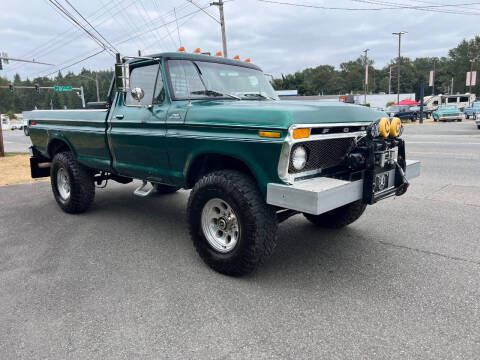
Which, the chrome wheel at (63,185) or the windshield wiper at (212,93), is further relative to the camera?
the chrome wheel at (63,185)

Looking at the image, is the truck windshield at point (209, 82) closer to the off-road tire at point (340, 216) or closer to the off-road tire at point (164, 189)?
the off-road tire at point (340, 216)

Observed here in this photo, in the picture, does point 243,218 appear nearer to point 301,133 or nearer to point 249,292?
point 249,292

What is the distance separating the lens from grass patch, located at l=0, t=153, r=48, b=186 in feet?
30.5

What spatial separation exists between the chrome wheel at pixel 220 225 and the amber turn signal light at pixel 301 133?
905mm

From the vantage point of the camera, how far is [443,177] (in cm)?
780

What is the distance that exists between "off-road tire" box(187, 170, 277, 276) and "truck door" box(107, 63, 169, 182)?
89 cm

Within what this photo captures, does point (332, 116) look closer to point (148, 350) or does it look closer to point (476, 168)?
point (148, 350)

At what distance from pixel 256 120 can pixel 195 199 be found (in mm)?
1010

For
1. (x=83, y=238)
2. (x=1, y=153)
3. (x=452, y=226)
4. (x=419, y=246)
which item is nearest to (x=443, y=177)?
(x=452, y=226)

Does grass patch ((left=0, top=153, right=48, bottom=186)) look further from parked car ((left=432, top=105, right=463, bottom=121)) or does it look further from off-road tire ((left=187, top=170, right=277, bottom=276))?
parked car ((left=432, top=105, right=463, bottom=121))

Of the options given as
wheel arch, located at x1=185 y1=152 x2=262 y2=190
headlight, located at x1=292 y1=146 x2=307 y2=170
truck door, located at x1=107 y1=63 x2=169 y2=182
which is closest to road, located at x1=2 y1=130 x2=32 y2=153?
truck door, located at x1=107 y1=63 x2=169 y2=182

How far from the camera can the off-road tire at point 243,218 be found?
126 inches

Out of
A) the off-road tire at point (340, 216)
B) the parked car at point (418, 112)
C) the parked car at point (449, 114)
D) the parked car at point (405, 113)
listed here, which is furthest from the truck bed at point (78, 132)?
the parked car at point (418, 112)

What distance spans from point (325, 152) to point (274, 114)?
0.70 metres
